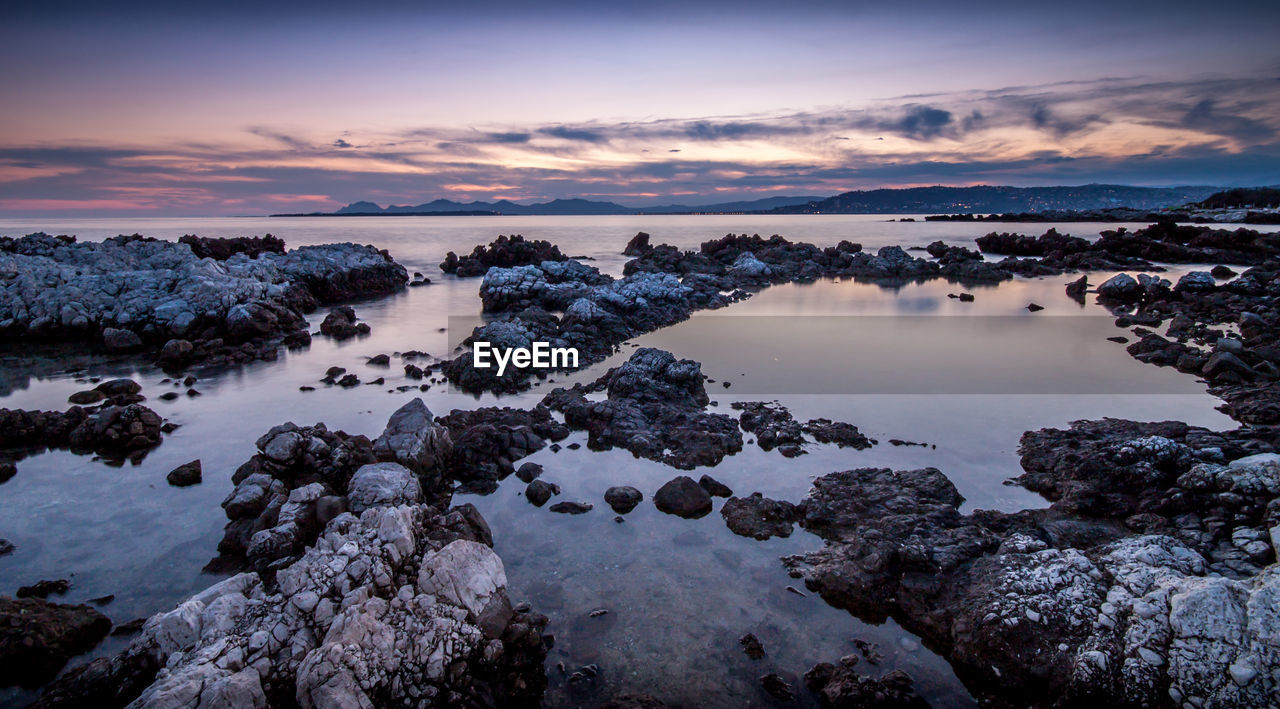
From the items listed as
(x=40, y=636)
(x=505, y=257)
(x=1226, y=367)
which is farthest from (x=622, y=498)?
(x=505, y=257)

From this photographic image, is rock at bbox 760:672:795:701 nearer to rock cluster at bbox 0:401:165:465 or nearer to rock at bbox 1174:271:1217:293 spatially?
rock cluster at bbox 0:401:165:465

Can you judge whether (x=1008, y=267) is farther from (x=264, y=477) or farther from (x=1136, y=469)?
(x=264, y=477)

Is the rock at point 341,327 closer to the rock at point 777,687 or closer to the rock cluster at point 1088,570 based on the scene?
the rock cluster at point 1088,570

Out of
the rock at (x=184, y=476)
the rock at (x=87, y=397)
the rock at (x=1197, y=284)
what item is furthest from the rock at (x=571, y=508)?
the rock at (x=1197, y=284)

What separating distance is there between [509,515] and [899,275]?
118 feet

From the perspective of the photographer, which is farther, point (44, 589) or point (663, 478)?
point (663, 478)

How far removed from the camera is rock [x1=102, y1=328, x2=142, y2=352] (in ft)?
61.4

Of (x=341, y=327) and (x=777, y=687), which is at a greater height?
(x=341, y=327)

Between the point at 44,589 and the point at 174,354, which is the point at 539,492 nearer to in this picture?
the point at 44,589

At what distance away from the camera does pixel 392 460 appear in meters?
8.97

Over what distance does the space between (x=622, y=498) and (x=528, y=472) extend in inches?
75.5

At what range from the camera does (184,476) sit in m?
9.64

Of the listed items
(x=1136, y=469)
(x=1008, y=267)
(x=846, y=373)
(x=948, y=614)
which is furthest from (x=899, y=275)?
(x=948, y=614)

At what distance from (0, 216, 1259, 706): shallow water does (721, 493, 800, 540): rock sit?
20 centimetres
